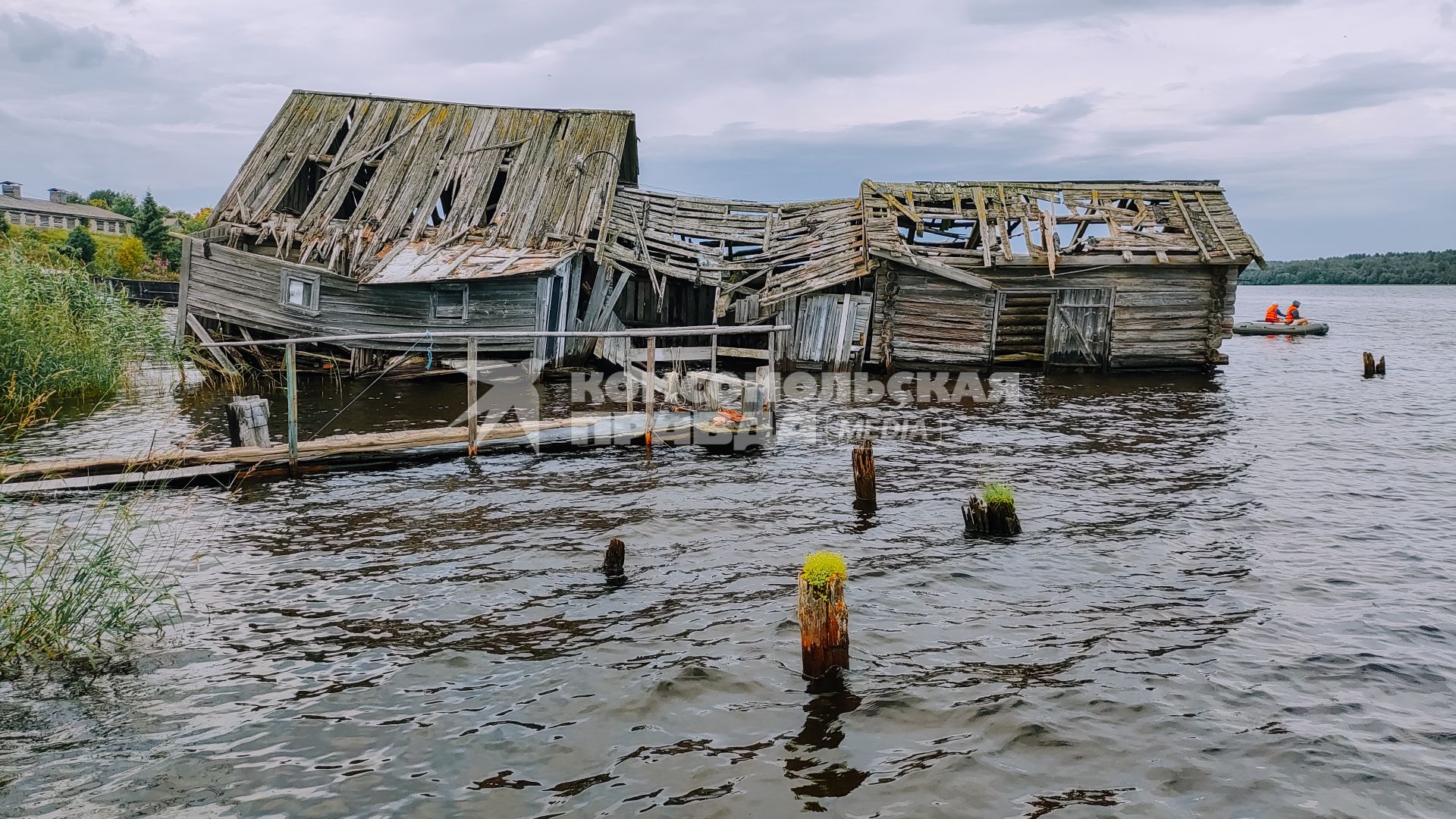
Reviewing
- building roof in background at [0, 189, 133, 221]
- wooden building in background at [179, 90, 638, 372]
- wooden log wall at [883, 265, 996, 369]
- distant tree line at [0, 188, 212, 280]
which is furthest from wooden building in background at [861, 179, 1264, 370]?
building roof in background at [0, 189, 133, 221]

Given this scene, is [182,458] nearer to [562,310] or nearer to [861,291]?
[562,310]

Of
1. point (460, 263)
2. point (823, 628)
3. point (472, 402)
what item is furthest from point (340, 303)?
point (823, 628)

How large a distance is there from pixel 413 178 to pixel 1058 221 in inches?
779

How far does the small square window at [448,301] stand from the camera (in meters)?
24.4

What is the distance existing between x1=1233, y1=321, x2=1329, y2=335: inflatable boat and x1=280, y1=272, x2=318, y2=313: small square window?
1557 inches

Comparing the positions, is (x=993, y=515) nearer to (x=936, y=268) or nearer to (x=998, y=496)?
(x=998, y=496)

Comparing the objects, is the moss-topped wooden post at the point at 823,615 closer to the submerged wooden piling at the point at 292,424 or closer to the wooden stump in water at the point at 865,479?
the wooden stump in water at the point at 865,479

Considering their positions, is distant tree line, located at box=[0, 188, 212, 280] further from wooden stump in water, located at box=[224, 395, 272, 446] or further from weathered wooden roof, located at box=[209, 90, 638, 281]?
wooden stump in water, located at box=[224, 395, 272, 446]

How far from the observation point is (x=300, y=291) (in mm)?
24391

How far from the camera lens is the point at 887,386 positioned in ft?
83.3

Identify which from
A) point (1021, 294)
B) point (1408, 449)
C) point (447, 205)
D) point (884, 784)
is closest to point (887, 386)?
point (1021, 294)

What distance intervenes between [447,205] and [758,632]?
24050 mm

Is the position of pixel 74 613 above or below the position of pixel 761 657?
above

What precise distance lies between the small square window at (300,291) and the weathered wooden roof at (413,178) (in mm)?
773
